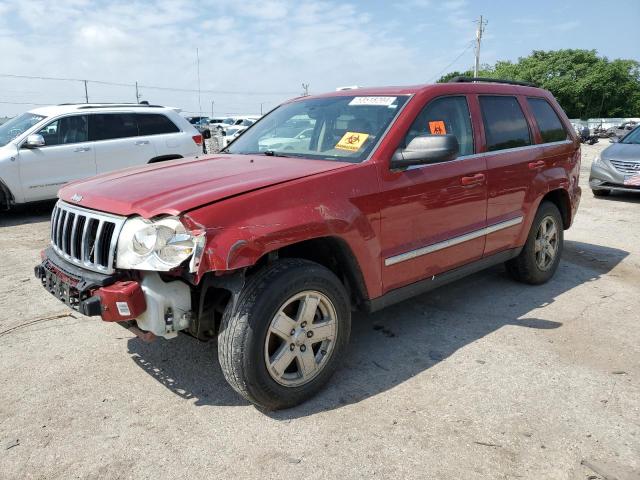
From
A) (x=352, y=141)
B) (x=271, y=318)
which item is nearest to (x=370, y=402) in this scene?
(x=271, y=318)

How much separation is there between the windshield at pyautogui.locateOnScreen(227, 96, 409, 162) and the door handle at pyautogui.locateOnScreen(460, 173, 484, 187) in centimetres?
73

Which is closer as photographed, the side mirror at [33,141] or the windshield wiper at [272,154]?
the windshield wiper at [272,154]

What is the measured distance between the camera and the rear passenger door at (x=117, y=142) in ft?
28.7

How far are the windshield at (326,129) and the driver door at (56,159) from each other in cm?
522

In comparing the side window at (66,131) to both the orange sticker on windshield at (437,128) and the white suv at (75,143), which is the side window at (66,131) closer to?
the white suv at (75,143)

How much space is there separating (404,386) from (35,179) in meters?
7.27

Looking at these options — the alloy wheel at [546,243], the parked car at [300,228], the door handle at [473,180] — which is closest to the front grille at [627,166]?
the alloy wheel at [546,243]

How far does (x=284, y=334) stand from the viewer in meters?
2.84

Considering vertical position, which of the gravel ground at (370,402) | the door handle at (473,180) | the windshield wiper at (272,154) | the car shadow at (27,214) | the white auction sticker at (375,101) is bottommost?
the gravel ground at (370,402)

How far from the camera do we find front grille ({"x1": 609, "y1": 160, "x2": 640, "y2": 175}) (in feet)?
32.1

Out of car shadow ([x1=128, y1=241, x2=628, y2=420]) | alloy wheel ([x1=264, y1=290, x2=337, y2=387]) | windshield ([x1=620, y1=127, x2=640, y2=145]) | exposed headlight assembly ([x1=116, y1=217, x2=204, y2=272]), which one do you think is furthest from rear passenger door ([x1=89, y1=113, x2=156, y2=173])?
windshield ([x1=620, y1=127, x2=640, y2=145])

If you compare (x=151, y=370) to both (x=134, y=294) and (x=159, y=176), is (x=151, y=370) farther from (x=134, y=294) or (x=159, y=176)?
(x=159, y=176)

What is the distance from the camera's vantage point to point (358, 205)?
3.11 m

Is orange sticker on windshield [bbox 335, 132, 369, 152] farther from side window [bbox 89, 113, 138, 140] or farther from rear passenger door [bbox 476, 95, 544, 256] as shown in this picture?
side window [bbox 89, 113, 138, 140]
